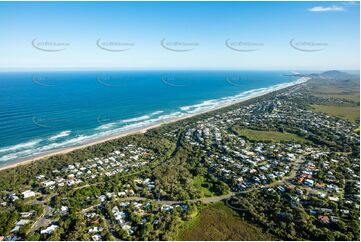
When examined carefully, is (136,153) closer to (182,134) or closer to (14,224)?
(182,134)

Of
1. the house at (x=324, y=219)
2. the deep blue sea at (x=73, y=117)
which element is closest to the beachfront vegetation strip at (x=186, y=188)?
the house at (x=324, y=219)

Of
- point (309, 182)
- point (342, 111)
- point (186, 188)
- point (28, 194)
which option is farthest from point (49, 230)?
point (342, 111)

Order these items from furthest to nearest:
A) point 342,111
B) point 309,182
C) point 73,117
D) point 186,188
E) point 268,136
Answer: point 342,111
point 73,117
point 268,136
point 309,182
point 186,188

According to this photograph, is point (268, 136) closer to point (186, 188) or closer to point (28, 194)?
point (186, 188)

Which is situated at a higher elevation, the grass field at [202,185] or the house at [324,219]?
the house at [324,219]

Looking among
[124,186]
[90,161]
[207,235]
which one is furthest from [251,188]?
[90,161]

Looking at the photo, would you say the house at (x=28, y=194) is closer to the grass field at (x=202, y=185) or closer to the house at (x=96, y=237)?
the house at (x=96, y=237)
